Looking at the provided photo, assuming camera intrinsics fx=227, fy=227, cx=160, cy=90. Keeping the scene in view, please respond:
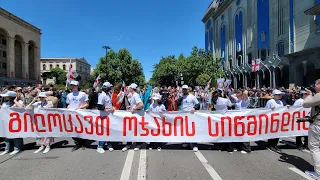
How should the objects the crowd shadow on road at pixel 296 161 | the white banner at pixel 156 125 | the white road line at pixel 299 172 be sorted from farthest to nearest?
1. the white banner at pixel 156 125
2. the crowd shadow on road at pixel 296 161
3. the white road line at pixel 299 172

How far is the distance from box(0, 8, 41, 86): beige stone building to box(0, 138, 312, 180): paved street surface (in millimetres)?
51192

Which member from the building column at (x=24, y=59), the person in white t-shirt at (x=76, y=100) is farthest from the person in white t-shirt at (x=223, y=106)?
the building column at (x=24, y=59)

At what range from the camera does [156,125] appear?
5.92 meters

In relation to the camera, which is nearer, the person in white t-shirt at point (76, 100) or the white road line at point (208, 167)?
the white road line at point (208, 167)

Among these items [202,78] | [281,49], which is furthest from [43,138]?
[202,78]

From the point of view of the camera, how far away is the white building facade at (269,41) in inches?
963

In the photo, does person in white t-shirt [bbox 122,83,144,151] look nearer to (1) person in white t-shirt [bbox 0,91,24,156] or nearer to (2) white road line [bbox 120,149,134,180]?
(2) white road line [bbox 120,149,134,180]

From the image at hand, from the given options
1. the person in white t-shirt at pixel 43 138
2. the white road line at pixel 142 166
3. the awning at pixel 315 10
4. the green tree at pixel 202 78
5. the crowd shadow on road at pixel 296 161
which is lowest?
the crowd shadow on road at pixel 296 161

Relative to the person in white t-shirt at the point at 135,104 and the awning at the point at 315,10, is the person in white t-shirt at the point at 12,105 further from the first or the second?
the awning at the point at 315,10

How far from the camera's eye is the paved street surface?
423 centimetres

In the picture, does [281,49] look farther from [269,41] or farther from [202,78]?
[202,78]

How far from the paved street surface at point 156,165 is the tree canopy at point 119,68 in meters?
48.0

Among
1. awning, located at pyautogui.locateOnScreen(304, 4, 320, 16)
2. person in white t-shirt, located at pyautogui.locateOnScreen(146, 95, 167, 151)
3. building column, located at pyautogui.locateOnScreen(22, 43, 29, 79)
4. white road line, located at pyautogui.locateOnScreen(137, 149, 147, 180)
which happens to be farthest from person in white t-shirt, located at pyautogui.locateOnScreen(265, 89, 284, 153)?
building column, located at pyautogui.locateOnScreen(22, 43, 29, 79)

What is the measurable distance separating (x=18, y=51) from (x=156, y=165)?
68.0 m
